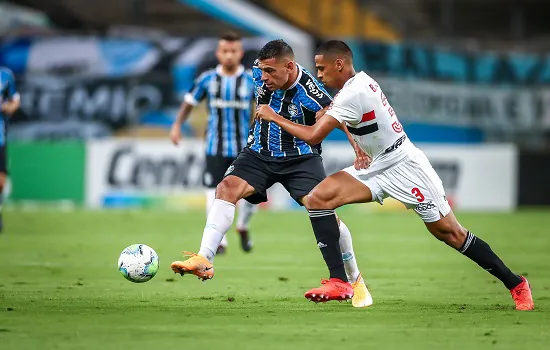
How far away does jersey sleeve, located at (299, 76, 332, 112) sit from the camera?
839 centimetres

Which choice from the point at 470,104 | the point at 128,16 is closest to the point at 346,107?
the point at 470,104

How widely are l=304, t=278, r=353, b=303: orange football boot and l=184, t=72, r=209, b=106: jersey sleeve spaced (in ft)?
16.8

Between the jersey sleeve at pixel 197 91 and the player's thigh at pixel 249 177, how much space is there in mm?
3955

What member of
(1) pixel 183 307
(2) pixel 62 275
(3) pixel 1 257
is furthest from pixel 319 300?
(3) pixel 1 257

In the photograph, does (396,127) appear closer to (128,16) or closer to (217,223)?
(217,223)

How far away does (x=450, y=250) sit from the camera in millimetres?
13555

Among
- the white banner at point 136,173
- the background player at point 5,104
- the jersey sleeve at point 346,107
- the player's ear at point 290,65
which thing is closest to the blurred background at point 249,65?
the white banner at point 136,173

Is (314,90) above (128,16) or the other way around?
the other way around

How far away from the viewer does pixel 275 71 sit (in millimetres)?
8164

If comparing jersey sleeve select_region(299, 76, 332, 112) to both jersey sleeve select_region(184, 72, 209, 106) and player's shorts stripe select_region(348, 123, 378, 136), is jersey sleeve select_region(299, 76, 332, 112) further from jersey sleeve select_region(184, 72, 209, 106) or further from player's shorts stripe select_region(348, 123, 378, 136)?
jersey sleeve select_region(184, 72, 209, 106)

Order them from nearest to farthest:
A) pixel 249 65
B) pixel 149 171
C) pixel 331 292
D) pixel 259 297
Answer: pixel 331 292 → pixel 259 297 → pixel 149 171 → pixel 249 65

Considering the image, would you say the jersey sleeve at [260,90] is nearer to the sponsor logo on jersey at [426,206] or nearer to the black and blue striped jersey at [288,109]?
the black and blue striped jersey at [288,109]

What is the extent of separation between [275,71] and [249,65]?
15110 mm

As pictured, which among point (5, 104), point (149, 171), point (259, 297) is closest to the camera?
point (259, 297)
